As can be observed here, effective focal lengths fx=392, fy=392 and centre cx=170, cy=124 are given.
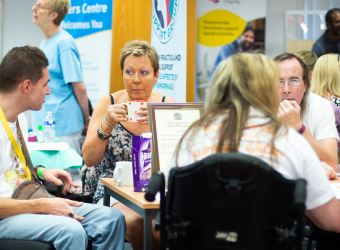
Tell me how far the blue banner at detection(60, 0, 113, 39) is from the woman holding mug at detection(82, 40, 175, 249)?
2.71 meters

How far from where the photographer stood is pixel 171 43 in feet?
14.2

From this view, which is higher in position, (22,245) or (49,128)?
(49,128)

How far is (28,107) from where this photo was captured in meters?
2.03

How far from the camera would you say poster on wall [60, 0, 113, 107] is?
5.03 m

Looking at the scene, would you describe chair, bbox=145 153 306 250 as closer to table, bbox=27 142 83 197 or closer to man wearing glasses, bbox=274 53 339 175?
man wearing glasses, bbox=274 53 339 175

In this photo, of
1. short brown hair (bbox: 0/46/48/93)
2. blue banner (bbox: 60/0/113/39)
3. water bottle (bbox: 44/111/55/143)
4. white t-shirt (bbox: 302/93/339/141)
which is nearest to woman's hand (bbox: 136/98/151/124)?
short brown hair (bbox: 0/46/48/93)

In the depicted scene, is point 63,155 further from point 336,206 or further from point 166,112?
point 336,206

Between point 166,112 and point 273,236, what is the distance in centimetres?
84

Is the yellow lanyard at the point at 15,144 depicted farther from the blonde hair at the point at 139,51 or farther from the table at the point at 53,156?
the table at the point at 53,156

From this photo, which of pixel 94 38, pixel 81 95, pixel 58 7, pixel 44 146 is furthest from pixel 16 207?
pixel 94 38

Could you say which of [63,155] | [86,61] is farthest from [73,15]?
[63,155]

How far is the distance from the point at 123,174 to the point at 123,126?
1.89 feet

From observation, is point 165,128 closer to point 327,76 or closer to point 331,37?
point 327,76

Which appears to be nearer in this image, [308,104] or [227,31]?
[308,104]
